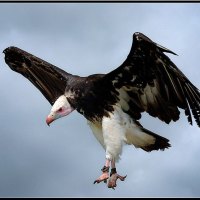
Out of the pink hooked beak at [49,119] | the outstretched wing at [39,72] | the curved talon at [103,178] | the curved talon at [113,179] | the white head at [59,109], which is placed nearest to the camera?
the curved talon at [103,178]

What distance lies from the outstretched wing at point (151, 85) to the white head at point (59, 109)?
3.87ft

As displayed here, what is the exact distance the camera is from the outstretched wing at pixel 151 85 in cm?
1300

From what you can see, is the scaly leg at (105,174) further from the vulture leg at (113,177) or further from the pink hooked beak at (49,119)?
the pink hooked beak at (49,119)

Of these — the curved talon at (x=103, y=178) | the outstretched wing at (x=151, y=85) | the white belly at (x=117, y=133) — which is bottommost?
the curved talon at (x=103, y=178)

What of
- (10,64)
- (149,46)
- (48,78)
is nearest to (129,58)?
(149,46)

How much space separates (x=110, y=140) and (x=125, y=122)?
0.50 m

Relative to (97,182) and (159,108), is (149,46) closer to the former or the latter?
(159,108)

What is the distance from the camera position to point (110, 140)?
13773 millimetres

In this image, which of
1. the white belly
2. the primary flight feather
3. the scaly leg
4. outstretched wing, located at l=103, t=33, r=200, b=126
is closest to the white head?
the primary flight feather

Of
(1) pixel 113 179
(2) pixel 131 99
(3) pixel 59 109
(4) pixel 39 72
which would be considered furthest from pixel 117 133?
(4) pixel 39 72

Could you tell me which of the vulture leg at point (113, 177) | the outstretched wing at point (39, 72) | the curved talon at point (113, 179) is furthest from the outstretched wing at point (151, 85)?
the outstretched wing at point (39, 72)

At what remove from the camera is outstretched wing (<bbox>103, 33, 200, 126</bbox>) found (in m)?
13.0

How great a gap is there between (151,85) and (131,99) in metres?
0.58

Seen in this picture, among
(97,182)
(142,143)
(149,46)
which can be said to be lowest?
(97,182)
